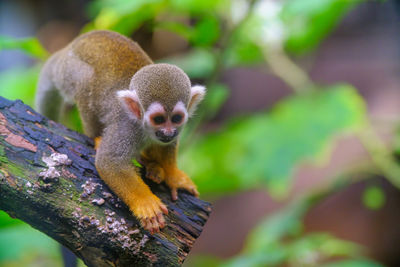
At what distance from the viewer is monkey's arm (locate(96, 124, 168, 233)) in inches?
70.9

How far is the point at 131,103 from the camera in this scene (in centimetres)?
203

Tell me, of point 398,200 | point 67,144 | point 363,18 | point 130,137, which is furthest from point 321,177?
point 67,144

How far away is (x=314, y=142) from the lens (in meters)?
3.05

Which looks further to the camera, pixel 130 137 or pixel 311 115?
pixel 311 115

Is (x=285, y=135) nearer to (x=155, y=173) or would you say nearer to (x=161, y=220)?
(x=155, y=173)

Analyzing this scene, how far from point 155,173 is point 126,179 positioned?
23 cm

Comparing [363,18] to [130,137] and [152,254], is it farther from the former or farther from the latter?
[152,254]

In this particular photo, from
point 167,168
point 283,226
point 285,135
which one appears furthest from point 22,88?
point 283,226

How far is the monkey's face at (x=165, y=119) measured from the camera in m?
1.90

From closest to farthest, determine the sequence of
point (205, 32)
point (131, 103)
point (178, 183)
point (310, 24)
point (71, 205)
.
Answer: point (71, 205), point (131, 103), point (178, 183), point (205, 32), point (310, 24)

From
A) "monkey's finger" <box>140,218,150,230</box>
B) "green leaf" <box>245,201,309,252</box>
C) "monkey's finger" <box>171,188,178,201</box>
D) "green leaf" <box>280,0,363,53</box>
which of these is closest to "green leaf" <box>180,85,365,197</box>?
"green leaf" <box>245,201,309,252</box>

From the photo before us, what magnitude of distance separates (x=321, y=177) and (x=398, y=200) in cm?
90

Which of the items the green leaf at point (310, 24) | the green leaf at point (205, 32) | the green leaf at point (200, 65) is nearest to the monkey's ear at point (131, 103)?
the green leaf at point (205, 32)

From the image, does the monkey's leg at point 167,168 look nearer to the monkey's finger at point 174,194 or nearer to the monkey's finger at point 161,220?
the monkey's finger at point 174,194
